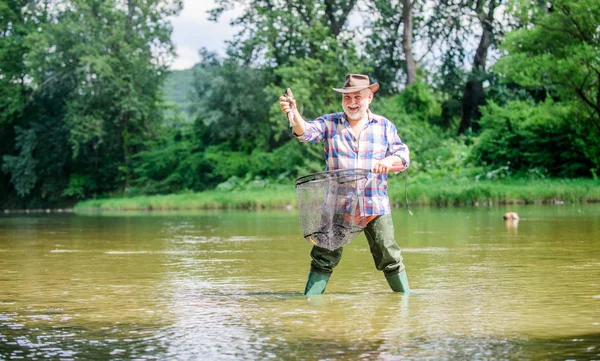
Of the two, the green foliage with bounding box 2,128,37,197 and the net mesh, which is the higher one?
the green foliage with bounding box 2,128,37,197

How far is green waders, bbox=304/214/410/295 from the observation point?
7.21 m

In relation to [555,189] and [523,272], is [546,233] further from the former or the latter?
A: [555,189]

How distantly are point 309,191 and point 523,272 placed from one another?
9.16 feet

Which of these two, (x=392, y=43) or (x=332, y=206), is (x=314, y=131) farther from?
(x=392, y=43)

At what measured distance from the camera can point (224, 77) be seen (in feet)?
154

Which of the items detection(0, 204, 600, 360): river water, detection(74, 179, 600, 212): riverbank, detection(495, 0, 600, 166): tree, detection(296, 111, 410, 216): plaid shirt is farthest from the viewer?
detection(495, 0, 600, 166): tree

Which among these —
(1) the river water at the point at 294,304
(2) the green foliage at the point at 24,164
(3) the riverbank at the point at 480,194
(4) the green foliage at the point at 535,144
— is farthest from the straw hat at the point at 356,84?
(2) the green foliage at the point at 24,164

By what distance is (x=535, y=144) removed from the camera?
32.6 meters

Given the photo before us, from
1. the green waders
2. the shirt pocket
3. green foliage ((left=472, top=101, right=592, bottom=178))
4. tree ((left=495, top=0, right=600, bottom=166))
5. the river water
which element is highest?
tree ((left=495, top=0, right=600, bottom=166))

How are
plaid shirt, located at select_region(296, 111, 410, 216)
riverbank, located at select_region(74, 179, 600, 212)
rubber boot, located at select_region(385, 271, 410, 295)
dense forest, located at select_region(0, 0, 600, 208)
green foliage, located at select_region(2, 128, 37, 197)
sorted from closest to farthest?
plaid shirt, located at select_region(296, 111, 410, 216), rubber boot, located at select_region(385, 271, 410, 295), riverbank, located at select_region(74, 179, 600, 212), dense forest, located at select_region(0, 0, 600, 208), green foliage, located at select_region(2, 128, 37, 197)

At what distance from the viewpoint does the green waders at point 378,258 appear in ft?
23.7

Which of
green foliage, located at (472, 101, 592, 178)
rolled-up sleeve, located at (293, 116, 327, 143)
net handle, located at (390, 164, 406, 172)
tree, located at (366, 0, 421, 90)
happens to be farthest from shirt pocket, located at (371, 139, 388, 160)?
tree, located at (366, 0, 421, 90)

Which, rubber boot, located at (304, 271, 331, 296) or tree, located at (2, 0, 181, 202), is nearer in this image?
rubber boot, located at (304, 271, 331, 296)

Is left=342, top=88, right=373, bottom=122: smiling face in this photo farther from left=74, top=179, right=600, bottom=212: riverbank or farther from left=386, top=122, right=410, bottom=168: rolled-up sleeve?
left=74, top=179, right=600, bottom=212: riverbank
